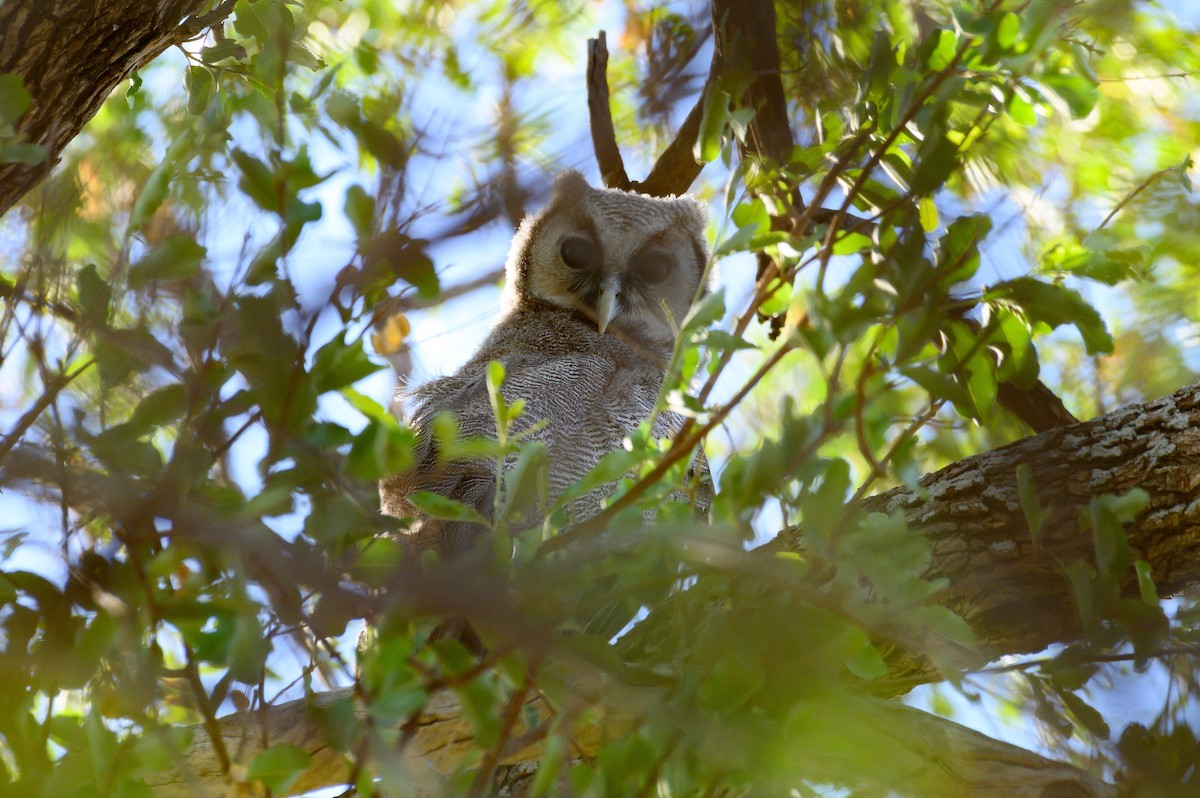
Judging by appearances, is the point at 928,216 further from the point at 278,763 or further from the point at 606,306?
the point at 606,306

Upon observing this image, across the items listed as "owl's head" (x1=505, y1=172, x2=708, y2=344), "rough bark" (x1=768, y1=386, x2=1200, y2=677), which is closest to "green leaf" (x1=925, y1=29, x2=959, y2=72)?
"rough bark" (x1=768, y1=386, x2=1200, y2=677)

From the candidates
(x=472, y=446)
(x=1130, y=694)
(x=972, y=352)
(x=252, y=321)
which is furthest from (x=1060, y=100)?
(x=252, y=321)

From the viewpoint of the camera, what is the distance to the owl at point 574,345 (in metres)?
2.19

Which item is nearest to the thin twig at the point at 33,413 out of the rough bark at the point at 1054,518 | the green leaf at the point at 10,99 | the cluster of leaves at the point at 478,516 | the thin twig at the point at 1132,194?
the cluster of leaves at the point at 478,516

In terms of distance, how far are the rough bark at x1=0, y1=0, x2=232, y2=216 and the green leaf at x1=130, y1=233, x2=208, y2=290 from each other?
0.68 m

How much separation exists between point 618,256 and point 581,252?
0.40 ft

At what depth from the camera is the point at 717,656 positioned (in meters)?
0.97

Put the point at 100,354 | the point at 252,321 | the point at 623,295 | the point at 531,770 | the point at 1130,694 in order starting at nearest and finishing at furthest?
the point at 252,321
the point at 100,354
the point at 1130,694
the point at 531,770
the point at 623,295

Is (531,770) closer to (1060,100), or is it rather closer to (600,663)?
(600,663)

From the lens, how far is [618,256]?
3.13 m

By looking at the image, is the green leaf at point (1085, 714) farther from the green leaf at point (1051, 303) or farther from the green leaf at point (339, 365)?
the green leaf at point (339, 365)

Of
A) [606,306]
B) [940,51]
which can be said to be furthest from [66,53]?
[606,306]

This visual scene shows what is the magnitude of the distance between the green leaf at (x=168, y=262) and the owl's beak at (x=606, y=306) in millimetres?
1787

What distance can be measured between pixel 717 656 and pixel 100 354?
72cm
